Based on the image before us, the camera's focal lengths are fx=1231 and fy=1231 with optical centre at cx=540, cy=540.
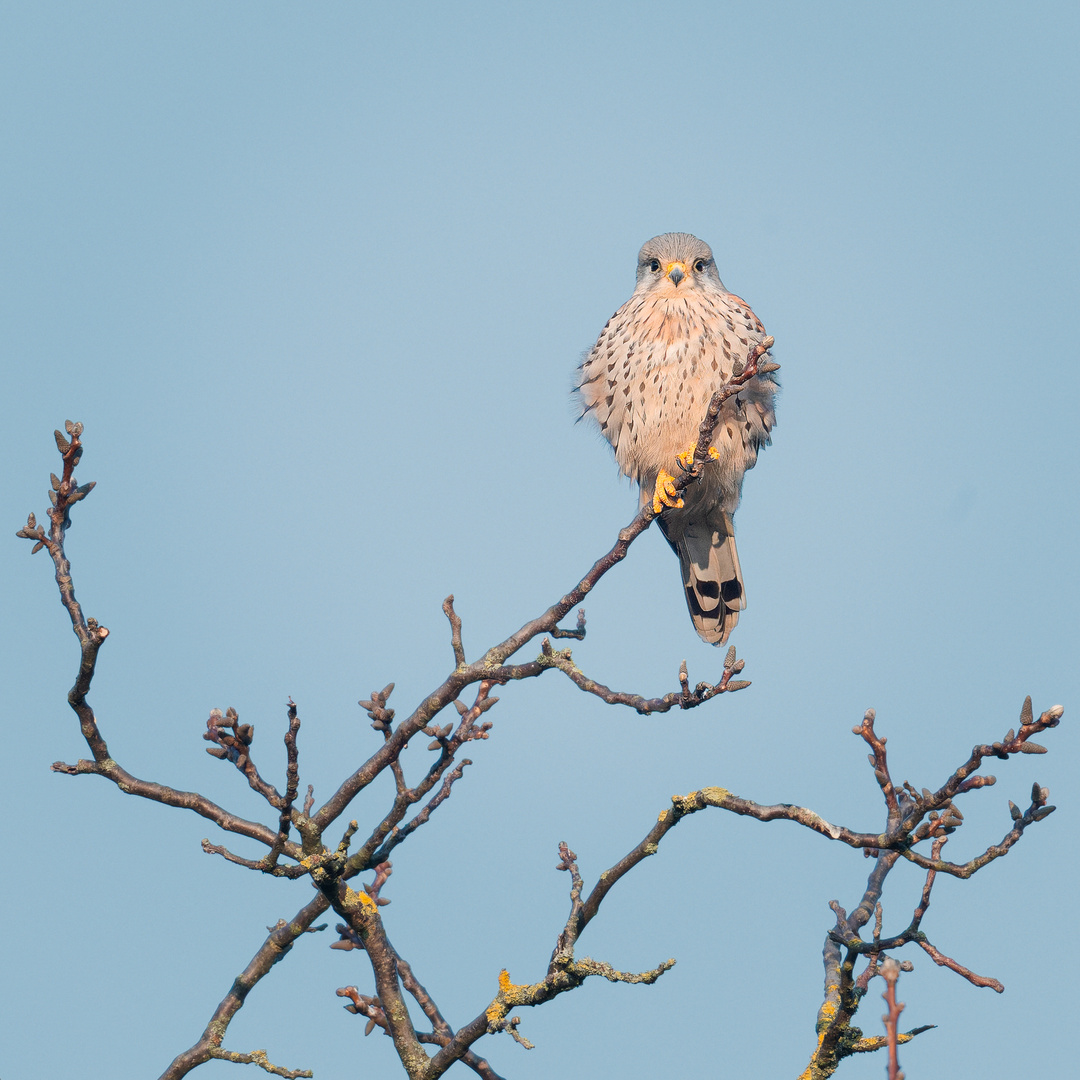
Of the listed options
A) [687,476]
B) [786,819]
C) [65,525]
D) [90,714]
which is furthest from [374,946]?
[687,476]

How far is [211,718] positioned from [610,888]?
116cm

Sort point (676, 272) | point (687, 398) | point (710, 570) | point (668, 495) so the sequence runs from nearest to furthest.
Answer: point (668, 495) < point (687, 398) < point (676, 272) < point (710, 570)

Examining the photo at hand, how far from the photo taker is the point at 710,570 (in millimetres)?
7297

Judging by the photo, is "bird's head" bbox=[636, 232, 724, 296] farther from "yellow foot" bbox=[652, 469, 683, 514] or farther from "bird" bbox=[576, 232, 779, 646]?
"yellow foot" bbox=[652, 469, 683, 514]

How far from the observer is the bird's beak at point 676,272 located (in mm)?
7027

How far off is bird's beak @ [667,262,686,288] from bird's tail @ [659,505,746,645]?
1374 mm

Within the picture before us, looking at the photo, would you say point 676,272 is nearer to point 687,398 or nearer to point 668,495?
point 687,398

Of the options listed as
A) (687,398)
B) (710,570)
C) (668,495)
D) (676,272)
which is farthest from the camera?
(710,570)

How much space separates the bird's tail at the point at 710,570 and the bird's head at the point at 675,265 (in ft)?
4.41

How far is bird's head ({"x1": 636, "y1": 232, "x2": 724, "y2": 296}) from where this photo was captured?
7062 millimetres

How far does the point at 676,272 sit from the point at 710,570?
1747mm

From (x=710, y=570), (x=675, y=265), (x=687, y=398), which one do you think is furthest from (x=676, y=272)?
(x=710, y=570)

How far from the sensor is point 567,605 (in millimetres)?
4105

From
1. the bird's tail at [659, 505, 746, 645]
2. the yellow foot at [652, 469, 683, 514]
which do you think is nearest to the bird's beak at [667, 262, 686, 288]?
the bird's tail at [659, 505, 746, 645]
